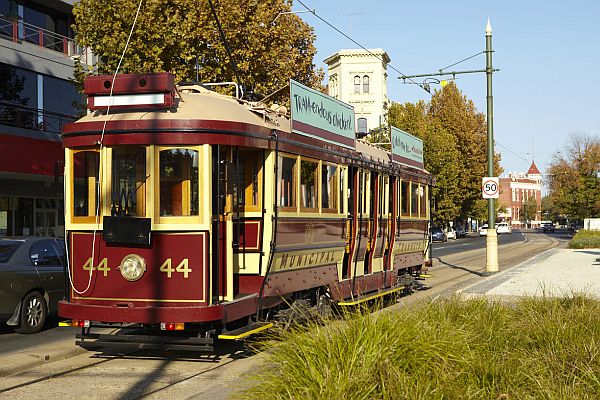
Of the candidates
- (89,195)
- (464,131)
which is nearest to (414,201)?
(89,195)

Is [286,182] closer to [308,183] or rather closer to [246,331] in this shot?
[308,183]

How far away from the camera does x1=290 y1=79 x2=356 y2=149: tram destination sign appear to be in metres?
11.2

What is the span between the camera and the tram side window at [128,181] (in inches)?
368

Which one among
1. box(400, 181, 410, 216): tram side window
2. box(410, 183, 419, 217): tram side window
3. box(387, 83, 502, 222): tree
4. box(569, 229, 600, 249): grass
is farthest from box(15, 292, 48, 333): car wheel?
box(387, 83, 502, 222): tree

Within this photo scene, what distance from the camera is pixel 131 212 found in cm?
938

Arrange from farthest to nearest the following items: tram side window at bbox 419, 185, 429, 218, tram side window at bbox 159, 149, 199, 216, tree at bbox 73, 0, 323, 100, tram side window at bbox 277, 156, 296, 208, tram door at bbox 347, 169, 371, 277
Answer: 1. tree at bbox 73, 0, 323, 100
2. tram side window at bbox 419, 185, 429, 218
3. tram door at bbox 347, 169, 371, 277
4. tram side window at bbox 277, 156, 296, 208
5. tram side window at bbox 159, 149, 199, 216

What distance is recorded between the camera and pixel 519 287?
1930 cm

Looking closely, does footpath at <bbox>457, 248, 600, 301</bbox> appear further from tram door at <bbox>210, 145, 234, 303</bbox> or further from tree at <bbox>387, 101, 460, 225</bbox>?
tree at <bbox>387, 101, 460, 225</bbox>

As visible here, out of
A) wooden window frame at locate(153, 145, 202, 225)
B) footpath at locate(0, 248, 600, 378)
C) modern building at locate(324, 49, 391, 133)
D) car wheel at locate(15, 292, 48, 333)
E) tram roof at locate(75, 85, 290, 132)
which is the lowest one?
footpath at locate(0, 248, 600, 378)

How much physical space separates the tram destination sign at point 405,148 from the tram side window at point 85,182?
27.3ft

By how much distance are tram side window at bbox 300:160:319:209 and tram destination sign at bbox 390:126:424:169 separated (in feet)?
17.7

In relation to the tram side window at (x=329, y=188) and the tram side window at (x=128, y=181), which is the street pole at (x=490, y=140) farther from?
the tram side window at (x=128, y=181)

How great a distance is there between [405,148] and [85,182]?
9.67 m

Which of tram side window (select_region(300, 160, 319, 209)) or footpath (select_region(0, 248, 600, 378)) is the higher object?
tram side window (select_region(300, 160, 319, 209))
